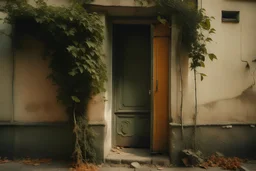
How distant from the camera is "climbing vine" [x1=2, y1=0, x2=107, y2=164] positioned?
5.04 metres

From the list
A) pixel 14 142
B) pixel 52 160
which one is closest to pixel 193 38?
pixel 52 160

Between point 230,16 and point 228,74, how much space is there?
52.4 inches

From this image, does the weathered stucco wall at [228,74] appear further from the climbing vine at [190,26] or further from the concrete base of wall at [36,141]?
the concrete base of wall at [36,141]

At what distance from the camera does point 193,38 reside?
547cm

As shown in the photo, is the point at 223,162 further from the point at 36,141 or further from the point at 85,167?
the point at 36,141

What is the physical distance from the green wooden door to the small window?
5.93 feet

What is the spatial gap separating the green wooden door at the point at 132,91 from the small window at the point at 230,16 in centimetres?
181

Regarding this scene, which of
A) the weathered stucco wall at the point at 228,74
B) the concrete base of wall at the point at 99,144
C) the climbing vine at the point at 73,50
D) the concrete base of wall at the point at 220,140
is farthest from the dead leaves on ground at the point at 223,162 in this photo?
the climbing vine at the point at 73,50

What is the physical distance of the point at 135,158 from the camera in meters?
5.61

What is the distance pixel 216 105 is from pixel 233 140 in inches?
34.1

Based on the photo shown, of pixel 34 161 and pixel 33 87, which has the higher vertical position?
pixel 33 87

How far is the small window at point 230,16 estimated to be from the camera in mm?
5809

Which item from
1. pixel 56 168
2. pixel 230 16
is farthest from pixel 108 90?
pixel 230 16

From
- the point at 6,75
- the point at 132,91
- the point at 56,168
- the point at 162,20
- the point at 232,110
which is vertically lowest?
the point at 56,168
